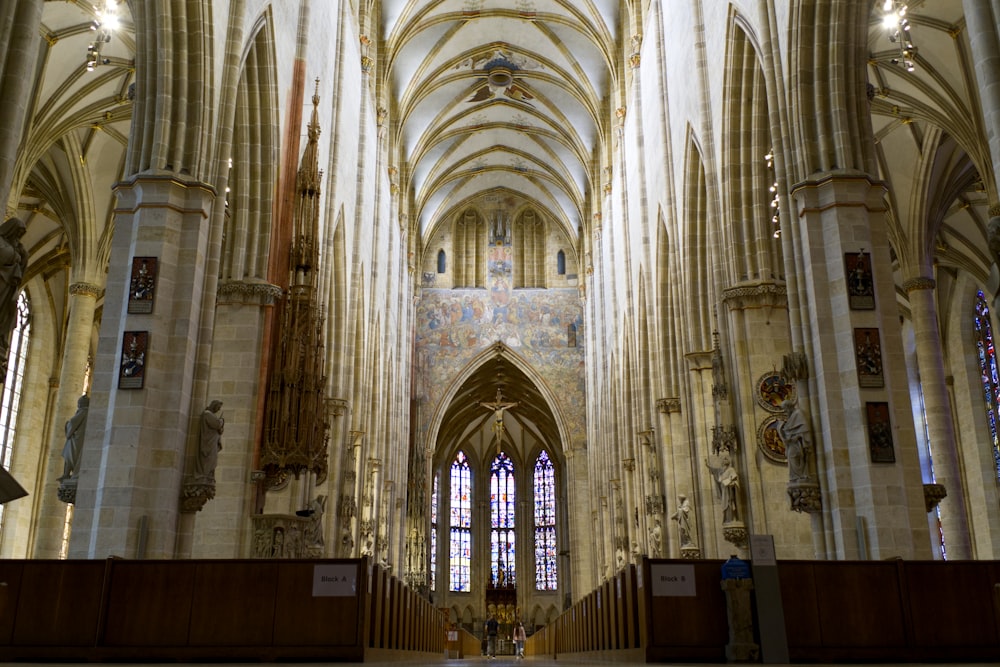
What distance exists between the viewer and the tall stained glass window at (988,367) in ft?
77.6

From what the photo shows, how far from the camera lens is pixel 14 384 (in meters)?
23.9

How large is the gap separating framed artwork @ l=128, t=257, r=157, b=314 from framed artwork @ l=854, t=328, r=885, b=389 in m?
7.82

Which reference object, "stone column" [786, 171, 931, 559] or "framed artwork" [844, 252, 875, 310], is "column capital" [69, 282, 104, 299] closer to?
"stone column" [786, 171, 931, 559]

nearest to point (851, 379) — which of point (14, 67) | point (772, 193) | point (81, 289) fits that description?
point (772, 193)

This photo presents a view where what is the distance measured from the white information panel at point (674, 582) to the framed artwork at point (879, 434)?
101 inches

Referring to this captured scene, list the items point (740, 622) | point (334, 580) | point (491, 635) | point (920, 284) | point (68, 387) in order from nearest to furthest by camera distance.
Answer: point (740, 622) < point (334, 580) < point (68, 387) < point (920, 284) < point (491, 635)

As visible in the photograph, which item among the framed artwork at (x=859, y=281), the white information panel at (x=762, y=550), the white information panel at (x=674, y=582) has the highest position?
the framed artwork at (x=859, y=281)

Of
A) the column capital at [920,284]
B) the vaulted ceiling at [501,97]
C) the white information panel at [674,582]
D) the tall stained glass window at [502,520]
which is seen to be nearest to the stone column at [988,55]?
the white information panel at [674,582]

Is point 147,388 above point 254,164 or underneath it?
underneath

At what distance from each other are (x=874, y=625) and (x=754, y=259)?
6.98 m

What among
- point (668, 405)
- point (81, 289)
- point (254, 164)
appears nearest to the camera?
point (254, 164)

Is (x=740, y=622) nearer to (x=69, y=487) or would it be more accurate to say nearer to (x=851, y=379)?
(x=851, y=379)

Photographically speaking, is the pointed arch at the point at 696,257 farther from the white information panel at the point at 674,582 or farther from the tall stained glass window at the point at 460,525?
the tall stained glass window at the point at 460,525

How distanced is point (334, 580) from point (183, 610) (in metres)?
1.35
